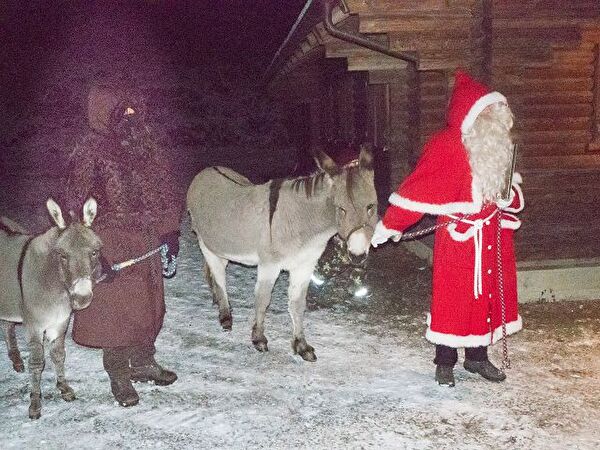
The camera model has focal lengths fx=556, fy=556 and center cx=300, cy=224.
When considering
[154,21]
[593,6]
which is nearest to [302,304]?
[593,6]

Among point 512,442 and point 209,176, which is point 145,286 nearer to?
point 209,176

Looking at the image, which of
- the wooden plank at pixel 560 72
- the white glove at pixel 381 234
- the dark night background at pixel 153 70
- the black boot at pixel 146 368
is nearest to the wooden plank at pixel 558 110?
the wooden plank at pixel 560 72

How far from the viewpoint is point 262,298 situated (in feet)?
16.4

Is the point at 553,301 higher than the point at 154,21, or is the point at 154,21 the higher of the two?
the point at 154,21

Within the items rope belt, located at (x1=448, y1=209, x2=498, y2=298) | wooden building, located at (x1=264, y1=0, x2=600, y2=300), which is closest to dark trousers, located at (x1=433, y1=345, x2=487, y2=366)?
rope belt, located at (x1=448, y1=209, x2=498, y2=298)

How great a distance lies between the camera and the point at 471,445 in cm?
353

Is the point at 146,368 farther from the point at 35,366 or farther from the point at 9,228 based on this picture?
the point at 9,228

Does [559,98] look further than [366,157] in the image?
Yes

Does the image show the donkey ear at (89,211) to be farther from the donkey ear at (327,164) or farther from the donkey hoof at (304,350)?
the donkey hoof at (304,350)

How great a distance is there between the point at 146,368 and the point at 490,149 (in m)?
3.07

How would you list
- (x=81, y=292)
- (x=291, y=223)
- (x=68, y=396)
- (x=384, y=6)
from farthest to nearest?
(x=384, y=6)
(x=291, y=223)
(x=68, y=396)
(x=81, y=292)

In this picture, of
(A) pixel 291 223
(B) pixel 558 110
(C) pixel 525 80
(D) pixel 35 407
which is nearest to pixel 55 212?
(D) pixel 35 407

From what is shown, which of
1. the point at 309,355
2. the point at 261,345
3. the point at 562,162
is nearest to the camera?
the point at 309,355

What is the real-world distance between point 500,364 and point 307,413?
5.92 feet
